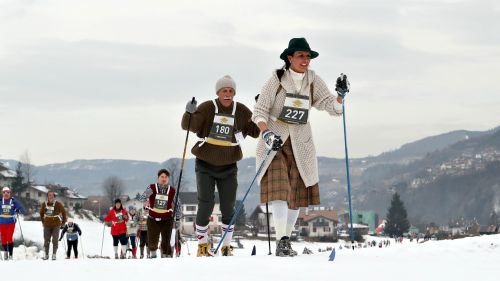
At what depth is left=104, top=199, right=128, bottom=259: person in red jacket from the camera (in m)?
19.1

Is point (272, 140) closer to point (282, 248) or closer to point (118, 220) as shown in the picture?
point (282, 248)

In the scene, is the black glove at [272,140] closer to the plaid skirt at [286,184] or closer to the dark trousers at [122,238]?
the plaid skirt at [286,184]

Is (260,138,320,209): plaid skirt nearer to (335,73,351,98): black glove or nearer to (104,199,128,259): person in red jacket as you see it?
(335,73,351,98): black glove

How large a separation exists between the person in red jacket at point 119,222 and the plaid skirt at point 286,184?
10329 mm

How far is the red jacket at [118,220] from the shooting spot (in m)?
19.1

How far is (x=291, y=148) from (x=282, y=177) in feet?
1.38

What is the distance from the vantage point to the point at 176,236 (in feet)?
56.5

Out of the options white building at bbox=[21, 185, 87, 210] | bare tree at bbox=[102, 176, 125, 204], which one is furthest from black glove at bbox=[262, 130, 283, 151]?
bare tree at bbox=[102, 176, 125, 204]

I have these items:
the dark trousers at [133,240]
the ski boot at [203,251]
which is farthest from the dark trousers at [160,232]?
the dark trousers at [133,240]

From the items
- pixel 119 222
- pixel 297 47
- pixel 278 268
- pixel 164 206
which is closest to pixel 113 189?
pixel 119 222

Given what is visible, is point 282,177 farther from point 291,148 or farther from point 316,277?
point 316,277

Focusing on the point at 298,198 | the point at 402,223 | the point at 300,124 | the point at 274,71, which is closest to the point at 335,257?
the point at 298,198

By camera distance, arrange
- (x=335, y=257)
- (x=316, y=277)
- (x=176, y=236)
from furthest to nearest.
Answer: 1. (x=176, y=236)
2. (x=335, y=257)
3. (x=316, y=277)

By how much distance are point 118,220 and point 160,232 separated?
7697 mm
